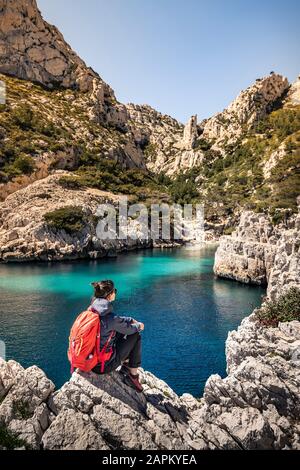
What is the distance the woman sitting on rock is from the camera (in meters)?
8.25

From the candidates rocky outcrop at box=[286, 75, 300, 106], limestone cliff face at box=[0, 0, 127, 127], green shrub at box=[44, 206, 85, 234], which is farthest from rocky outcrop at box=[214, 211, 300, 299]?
rocky outcrop at box=[286, 75, 300, 106]

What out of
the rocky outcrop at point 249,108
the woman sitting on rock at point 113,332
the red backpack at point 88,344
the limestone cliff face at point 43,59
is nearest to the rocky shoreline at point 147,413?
the woman sitting on rock at point 113,332

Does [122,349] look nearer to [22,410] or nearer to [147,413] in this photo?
[147,413]

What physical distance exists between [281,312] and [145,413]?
312 inches

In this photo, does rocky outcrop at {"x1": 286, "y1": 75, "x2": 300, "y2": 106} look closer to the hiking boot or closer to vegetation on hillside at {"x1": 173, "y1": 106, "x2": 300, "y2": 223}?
vegetation on hillside at {"x1": 173, "y1": 106, "x2": 300, "y2": 223}

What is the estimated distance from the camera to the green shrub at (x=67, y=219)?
6397 centimetres

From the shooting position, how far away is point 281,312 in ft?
49.1

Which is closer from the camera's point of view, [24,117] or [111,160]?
[24,117]

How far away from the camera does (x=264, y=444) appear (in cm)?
868

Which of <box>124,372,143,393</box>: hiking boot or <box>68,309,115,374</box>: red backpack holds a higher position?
<box>68,309,115,374</box>: red backpack

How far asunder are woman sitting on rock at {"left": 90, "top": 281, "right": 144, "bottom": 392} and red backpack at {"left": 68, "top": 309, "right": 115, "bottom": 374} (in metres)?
0.09

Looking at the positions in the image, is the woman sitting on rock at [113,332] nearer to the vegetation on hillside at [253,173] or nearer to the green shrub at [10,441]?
the green shrub at [10,441]

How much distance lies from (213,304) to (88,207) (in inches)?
1650

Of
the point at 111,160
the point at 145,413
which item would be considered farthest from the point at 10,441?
the point at 111,160
